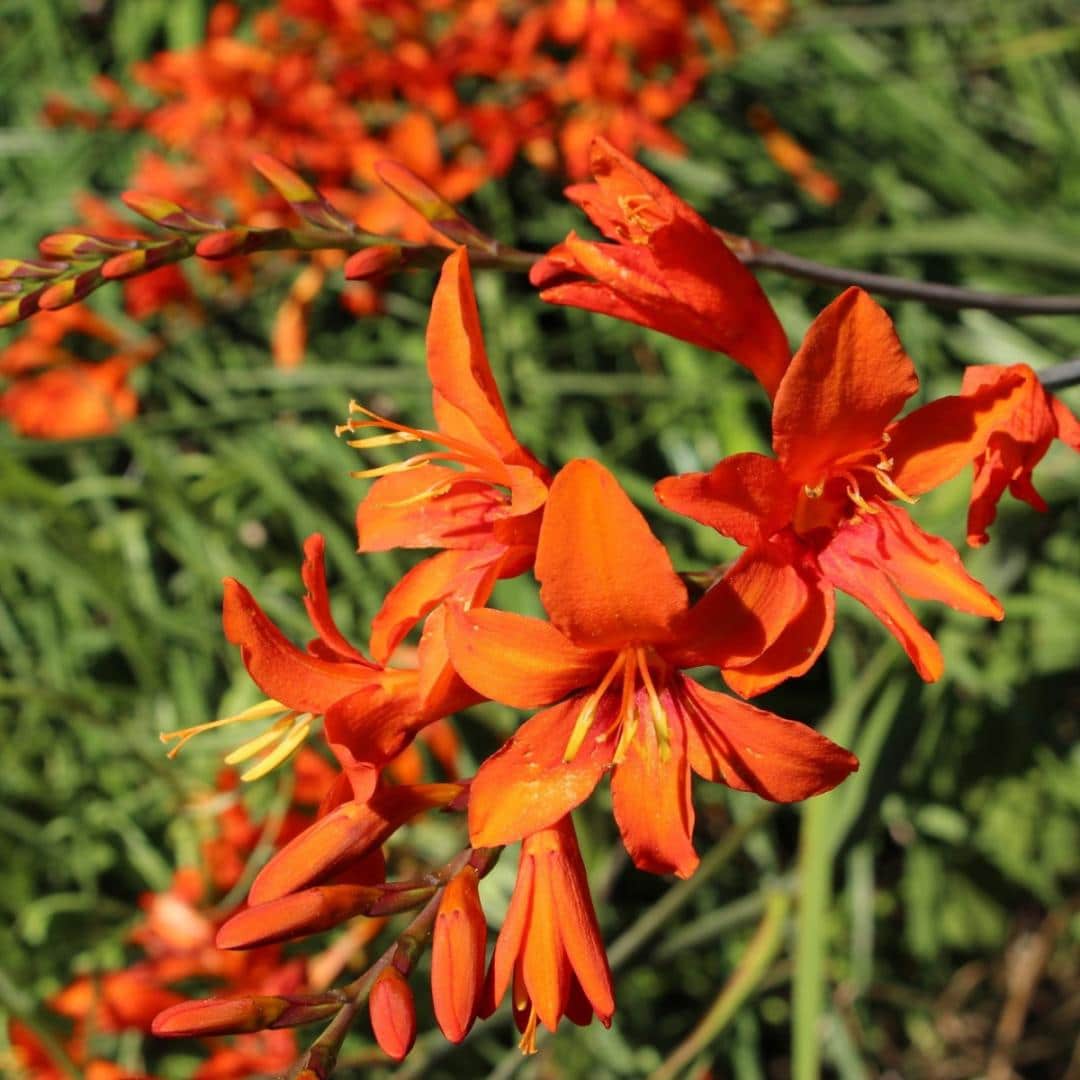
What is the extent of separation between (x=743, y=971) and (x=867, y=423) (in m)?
0.83

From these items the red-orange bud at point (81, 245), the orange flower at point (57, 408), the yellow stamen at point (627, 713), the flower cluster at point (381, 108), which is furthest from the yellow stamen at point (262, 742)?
the orange flower at point (57, 408)

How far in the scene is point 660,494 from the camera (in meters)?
0.68

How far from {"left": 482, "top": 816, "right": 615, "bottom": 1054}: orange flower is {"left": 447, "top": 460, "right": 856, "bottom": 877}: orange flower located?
0.21ft

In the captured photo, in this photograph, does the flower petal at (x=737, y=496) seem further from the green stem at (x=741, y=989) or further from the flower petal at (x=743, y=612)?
the green stem at (x=741, y=989)

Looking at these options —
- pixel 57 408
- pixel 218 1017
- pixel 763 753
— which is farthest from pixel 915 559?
pixel 57 408

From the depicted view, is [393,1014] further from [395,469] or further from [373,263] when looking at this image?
[373,263]

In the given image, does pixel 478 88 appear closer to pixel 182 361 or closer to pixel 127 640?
pixel 182 361

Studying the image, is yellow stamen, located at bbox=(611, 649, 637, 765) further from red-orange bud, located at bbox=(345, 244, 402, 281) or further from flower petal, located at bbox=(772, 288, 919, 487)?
red-orange bud, located at bbox=(345, 244, 402, 281)

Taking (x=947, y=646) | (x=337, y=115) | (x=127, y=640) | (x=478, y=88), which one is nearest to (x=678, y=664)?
(x=947, y=646)

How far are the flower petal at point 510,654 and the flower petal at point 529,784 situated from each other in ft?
0.08

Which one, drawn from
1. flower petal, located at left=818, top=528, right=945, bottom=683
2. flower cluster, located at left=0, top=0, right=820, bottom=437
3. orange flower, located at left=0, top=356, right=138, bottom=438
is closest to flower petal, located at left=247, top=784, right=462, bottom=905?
flower petal, located at left=818, top=528, right=945, bottom=683

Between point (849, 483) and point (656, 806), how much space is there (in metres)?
0.26

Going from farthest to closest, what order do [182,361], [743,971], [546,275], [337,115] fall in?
[182,361] < [337,115] < [743,971] < [546,275]

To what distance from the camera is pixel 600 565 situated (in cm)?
68
